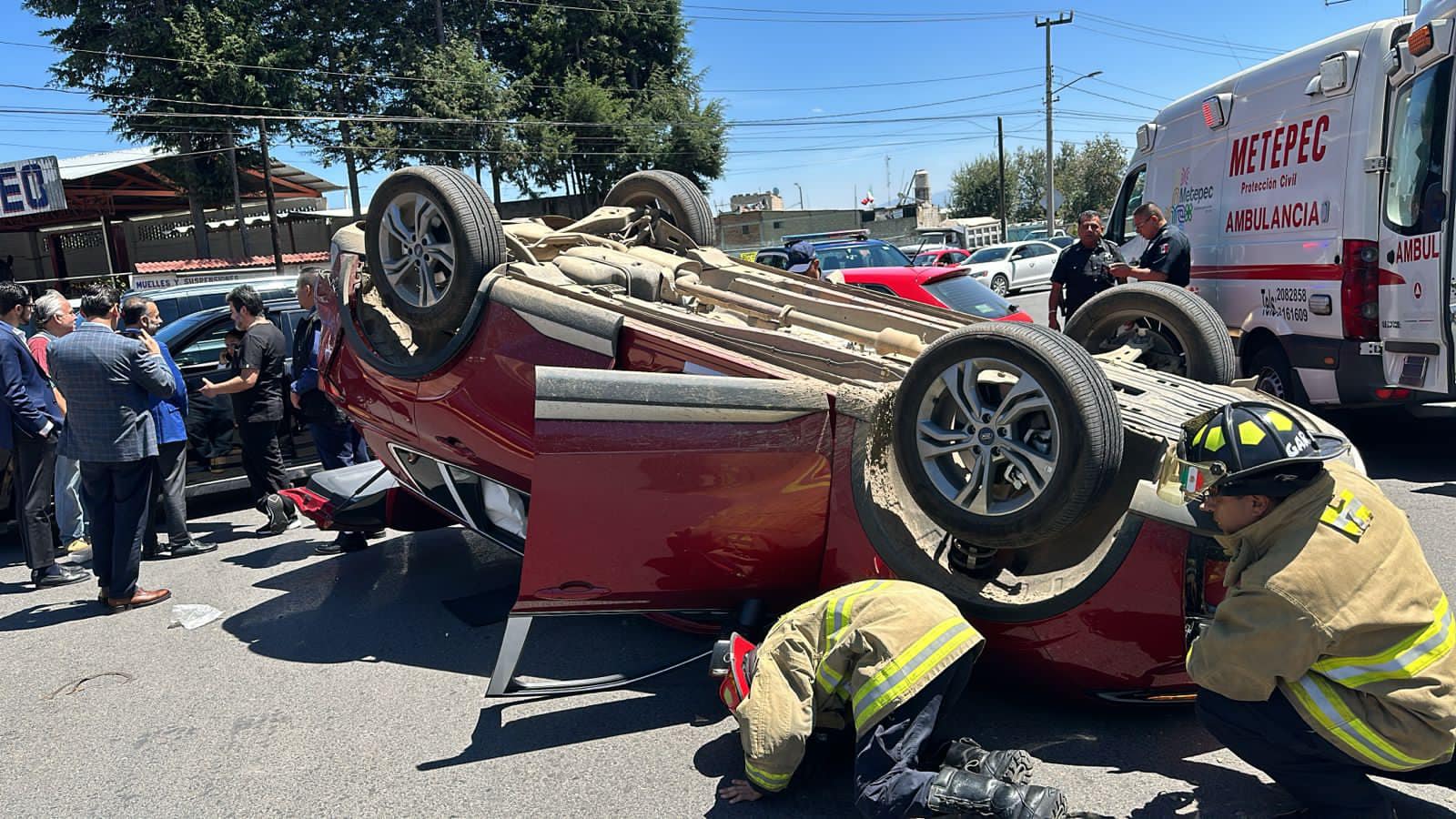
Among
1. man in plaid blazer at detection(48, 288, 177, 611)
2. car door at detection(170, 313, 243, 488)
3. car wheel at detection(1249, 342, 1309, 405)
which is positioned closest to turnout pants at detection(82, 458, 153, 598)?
man in plaid blazer at detection(48, 288, 177, 611)

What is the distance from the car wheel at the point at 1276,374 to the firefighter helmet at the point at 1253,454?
15.4ft

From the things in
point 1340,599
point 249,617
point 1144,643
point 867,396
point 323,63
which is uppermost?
point 323,63

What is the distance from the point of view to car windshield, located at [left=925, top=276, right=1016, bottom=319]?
870cm

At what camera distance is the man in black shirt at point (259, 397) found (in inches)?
263

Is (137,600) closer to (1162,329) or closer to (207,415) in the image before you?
(207,415)

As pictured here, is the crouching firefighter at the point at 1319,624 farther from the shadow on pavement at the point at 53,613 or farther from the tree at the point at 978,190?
the tree at the point at 978,190

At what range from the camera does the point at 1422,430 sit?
7.30 meters

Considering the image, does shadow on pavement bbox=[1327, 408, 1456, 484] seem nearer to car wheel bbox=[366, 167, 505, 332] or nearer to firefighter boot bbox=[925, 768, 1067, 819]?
firefighter boot bbox=[925, 768, 1067, 819]

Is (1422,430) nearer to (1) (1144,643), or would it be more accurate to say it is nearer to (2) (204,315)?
(1) (1144,643)

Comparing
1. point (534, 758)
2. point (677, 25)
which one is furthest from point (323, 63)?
point (534, 758)

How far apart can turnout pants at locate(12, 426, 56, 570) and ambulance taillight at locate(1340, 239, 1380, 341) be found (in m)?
7.91

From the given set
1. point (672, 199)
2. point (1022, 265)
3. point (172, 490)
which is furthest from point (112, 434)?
point (1022, 265)

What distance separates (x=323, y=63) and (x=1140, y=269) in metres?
34.0

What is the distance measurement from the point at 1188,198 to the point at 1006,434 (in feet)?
19.6
